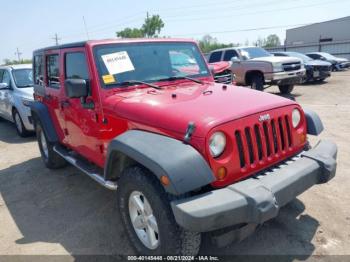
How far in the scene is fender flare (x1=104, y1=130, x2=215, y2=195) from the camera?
230 centimetres

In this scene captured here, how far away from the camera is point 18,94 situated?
25.8ft

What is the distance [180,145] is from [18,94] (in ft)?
21.6

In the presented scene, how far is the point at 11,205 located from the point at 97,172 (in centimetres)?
146

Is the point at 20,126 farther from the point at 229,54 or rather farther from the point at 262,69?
the point at 229,54

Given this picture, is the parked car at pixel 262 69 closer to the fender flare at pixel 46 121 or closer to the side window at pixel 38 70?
the side window at pixel 38 70

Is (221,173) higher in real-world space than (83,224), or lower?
higher

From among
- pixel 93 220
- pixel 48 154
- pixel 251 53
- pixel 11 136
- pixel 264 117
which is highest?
pixel 264 117

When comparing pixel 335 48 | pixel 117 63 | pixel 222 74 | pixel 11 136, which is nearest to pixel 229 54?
pixel 222 74

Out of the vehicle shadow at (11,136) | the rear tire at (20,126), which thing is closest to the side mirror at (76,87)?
the vehicle shadow at (11,136)

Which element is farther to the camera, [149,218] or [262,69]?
[262,69]

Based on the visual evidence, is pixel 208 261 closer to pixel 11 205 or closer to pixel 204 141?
pixel 204 141

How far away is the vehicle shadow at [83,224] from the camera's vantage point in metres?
3.13

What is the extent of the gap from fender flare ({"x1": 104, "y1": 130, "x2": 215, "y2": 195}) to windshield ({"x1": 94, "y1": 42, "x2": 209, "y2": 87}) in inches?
42.7

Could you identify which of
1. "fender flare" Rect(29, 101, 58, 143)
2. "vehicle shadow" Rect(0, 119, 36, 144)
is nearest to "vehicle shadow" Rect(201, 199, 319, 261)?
"fender flare" Rect(29, 101, 58, 143)
